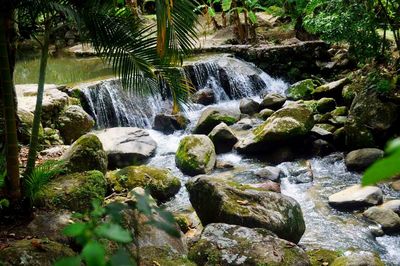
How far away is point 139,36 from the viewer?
4133 millimetres

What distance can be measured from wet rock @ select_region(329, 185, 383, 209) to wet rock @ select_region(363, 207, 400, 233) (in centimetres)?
25

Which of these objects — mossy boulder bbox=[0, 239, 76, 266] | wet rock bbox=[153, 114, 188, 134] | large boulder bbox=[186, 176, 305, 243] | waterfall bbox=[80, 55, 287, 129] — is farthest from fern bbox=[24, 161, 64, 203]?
waterfall bbox=[80, 55, 287, 129]

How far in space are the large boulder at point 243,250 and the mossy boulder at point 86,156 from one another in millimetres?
2505

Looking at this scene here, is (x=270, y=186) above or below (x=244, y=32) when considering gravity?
below

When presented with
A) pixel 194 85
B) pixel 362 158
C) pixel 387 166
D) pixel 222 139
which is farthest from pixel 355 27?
pixel 387 166

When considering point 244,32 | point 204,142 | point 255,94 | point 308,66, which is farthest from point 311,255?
point 244,32

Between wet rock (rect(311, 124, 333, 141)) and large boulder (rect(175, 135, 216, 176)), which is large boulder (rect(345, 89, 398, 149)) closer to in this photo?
wet rock (rect(311, 124, 333, 141))

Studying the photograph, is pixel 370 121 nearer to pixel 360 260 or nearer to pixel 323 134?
pixel 323 134

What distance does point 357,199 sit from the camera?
6.00 meters

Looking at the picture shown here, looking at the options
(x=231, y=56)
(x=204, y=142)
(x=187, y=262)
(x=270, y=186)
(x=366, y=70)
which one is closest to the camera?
(x=187, y=262)

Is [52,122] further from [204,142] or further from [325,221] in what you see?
[325,221]

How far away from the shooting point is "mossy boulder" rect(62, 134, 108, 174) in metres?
5.79

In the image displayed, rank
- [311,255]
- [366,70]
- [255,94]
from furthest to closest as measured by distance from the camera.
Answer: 1. [255,94]
2. [366,70]
3. [311,255]

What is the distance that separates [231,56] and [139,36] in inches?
402
